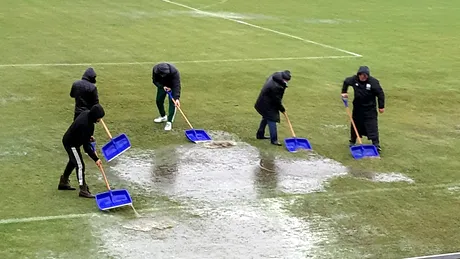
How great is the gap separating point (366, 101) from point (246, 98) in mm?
5422

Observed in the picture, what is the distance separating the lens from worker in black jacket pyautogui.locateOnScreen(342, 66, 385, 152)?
16.7 metres

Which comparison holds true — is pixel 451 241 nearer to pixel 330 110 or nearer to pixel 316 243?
pixel 316 243

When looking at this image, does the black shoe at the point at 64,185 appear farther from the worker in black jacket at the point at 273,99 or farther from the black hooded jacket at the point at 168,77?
the worker in black jacket at the point at 273,99

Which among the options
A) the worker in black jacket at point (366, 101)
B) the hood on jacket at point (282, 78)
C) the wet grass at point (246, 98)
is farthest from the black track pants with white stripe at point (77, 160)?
the worker in black jacket at point (366, 101)

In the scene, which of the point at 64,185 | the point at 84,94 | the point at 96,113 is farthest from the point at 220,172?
the point at 96,113

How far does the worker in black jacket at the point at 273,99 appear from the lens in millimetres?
16703

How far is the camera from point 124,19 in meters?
33.8

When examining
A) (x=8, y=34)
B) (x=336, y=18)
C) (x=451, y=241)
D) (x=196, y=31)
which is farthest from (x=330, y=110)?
(x=336, y=18)

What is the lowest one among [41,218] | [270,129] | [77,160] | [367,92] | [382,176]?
[41,218]

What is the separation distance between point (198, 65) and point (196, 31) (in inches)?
255

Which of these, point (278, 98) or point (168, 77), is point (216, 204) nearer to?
point (278, 98)

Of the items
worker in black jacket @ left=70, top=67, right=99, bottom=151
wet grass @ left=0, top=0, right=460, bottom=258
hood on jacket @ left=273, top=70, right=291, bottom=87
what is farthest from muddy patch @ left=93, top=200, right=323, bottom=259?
hood on jacket @ left=273, top=70, right=291, bottom=87

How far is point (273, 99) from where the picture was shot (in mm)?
16891

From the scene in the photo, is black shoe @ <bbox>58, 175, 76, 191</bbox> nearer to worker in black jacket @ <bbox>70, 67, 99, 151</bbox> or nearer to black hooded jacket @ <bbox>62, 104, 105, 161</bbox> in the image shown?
black hooded jacket @ <bbox>62, 104, 105, 161</bbox>
